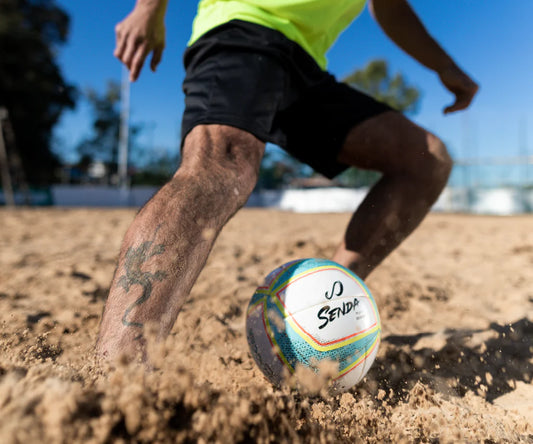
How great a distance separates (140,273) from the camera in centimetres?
103

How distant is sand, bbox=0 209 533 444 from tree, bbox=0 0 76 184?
22.2 meters

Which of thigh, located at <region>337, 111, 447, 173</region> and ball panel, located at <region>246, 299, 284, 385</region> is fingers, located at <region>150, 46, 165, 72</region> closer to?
thigh, located at <region>337, 111, 447, 173</region>

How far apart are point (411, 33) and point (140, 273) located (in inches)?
76.4

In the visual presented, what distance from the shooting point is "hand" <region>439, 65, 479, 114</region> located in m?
2.15

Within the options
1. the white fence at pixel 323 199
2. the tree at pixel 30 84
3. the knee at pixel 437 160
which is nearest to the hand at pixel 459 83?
the knee at pixel 437 160

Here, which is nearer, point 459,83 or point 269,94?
point 269,94

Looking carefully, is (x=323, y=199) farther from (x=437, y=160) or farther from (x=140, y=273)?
(x=140, y=273)

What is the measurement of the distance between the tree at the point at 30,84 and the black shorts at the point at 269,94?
22999 millimetres

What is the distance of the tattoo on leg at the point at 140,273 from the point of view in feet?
3.30

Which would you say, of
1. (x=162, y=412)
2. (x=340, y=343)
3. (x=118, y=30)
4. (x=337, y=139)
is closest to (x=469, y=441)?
(x=340, y=343)

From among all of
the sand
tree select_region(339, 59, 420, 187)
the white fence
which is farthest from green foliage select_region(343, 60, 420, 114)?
the sand

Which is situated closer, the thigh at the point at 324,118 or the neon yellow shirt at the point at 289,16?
the neon yellow shirt at the point at 289,16

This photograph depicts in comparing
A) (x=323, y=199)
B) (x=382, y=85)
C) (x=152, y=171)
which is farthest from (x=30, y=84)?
(x=382, y=85)

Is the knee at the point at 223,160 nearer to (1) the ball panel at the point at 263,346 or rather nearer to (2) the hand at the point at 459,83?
(1) the ball panel at the point at 263,346
